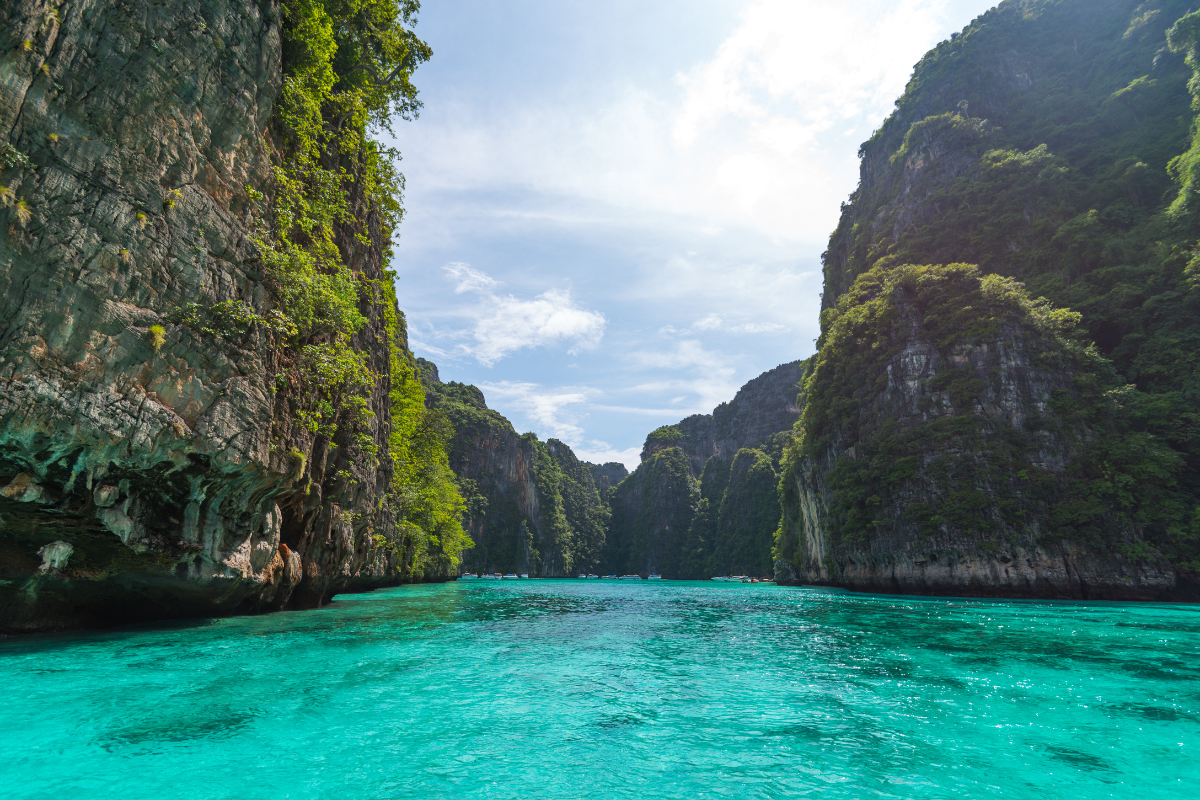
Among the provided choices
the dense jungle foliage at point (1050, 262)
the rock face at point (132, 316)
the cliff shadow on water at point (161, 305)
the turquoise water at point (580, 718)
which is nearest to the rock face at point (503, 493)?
the dense jungle foliage at point (1050, 262)

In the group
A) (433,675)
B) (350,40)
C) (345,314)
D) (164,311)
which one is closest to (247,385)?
(164,311)

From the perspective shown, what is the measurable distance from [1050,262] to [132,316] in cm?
6045

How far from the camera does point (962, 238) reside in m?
50.5

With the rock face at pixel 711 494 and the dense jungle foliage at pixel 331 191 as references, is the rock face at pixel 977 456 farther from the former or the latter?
the rock face at pixel 711 494

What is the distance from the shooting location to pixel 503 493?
11944 centimetres

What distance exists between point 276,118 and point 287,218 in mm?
3682

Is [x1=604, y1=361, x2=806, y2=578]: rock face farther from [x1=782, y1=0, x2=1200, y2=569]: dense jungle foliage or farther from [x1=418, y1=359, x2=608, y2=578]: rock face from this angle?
[x1=782, y1=0, x2=1200, y2=569]: dense jungle foliage

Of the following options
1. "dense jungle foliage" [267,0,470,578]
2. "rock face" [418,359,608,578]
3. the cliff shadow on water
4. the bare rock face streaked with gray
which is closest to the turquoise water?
the cliff shadow on water

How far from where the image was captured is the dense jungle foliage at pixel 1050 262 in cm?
3178

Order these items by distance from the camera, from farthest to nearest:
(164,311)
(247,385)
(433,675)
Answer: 1. (247,385)
2. (164,311)
3. (433,675)

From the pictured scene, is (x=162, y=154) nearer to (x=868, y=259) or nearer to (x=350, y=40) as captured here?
(x=350, y=40)

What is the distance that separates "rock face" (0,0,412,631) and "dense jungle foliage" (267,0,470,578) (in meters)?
0.94

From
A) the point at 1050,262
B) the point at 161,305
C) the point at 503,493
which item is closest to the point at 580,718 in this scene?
the point at 161,305

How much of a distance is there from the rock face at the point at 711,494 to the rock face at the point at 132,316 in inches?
3923
